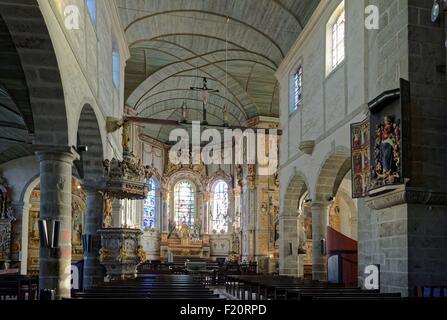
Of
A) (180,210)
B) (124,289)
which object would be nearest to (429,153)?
(124,289)

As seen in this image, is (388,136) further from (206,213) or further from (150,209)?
(206,213)

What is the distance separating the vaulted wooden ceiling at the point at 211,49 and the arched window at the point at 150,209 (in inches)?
289

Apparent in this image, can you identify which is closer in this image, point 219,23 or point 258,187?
point 219,23

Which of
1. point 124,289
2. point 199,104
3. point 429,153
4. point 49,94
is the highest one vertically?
point 199,104

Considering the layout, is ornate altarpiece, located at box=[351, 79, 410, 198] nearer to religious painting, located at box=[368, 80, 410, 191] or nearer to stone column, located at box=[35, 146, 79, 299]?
religious painting, located at box=[368, 80, 410, 191]

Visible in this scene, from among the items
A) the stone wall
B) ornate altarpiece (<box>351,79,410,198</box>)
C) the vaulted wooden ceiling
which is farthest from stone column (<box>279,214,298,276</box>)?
ornate altarpiece (<box>351,79,410,198</box>)

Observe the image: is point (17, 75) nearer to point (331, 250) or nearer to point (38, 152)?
point (38, 152)

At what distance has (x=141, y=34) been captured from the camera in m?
20.9

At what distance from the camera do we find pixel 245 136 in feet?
104

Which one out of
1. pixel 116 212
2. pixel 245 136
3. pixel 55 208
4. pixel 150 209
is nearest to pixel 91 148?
pixel 116 212

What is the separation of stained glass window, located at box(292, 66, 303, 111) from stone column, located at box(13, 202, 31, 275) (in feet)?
42.2

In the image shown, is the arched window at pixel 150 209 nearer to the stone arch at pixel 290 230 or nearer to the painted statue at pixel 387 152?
the stone arch at pixel 290 230

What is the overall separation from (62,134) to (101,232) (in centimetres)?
409
